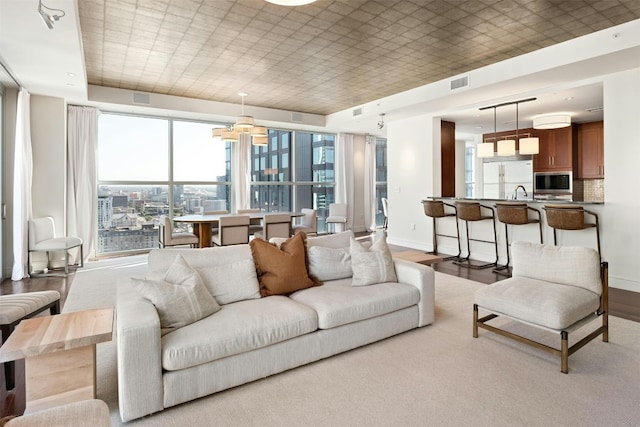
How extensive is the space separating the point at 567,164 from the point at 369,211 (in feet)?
15.2

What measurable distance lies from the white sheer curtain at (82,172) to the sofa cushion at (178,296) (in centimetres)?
491

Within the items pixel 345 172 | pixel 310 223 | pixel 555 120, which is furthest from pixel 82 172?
pixel 555 120

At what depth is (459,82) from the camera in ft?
17.9

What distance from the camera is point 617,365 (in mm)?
2547

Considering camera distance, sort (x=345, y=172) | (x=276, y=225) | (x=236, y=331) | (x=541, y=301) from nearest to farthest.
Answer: (x=236, y=331), (x=541, y=301), (x=276, y=225), (x=345, y=172)

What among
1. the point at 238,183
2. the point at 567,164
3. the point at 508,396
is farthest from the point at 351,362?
the point at 567,164

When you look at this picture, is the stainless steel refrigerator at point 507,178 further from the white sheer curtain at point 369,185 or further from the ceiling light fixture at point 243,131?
the ceiling light fixture at point 243,131

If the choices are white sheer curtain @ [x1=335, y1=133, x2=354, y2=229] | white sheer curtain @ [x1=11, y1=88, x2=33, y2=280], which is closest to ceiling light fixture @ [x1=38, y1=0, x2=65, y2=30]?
white sheer curtain @ [x1=11, y1=88, x2=33, y2=280]

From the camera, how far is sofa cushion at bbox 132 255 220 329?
227cm

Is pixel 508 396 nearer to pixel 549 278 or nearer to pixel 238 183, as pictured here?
pixel 549 278

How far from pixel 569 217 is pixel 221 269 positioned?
4181 millimetres

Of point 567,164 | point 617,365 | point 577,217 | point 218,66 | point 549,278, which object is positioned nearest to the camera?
point 617,365

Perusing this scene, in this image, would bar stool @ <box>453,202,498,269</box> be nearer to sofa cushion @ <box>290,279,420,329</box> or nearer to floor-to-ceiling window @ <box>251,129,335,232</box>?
sofa cushion @ <box>290,279,420,329</box>

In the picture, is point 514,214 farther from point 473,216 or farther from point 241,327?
point 241,327
